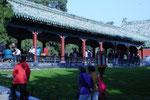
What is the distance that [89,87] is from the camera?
13.9 feet

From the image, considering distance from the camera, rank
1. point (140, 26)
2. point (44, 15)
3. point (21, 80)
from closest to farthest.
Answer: point (21, 80), point (44, 15), point (140, 26)

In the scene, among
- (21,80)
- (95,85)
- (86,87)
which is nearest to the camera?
(86,87)

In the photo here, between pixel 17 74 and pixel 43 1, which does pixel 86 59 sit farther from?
pixel 43 1

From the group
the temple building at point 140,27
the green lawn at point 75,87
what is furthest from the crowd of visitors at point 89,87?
the temple building at point 140,27

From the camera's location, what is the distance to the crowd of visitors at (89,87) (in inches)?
167

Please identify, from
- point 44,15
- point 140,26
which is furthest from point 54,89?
point 140,26

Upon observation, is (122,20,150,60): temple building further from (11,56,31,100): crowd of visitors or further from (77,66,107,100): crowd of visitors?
(77,66,107,100): crowd of visitors

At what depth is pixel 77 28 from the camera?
18.4 m

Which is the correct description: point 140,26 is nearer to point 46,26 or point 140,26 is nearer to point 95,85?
point 46,26

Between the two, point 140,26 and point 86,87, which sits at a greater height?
point 140,26

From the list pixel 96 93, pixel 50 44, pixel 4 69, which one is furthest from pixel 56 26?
pixel 50 44

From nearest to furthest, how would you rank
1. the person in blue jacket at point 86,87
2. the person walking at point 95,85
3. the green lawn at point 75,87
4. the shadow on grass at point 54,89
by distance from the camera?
the person in blue jacket at point 86,87
the person walking at point 95,85
the shadow on grass at point 54,89
the green lawn at point 75,87

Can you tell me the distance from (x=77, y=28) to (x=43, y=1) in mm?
27012

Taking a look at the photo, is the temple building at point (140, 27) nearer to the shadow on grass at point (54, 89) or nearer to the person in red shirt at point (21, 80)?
the shadow on grass at point (54, 89)
